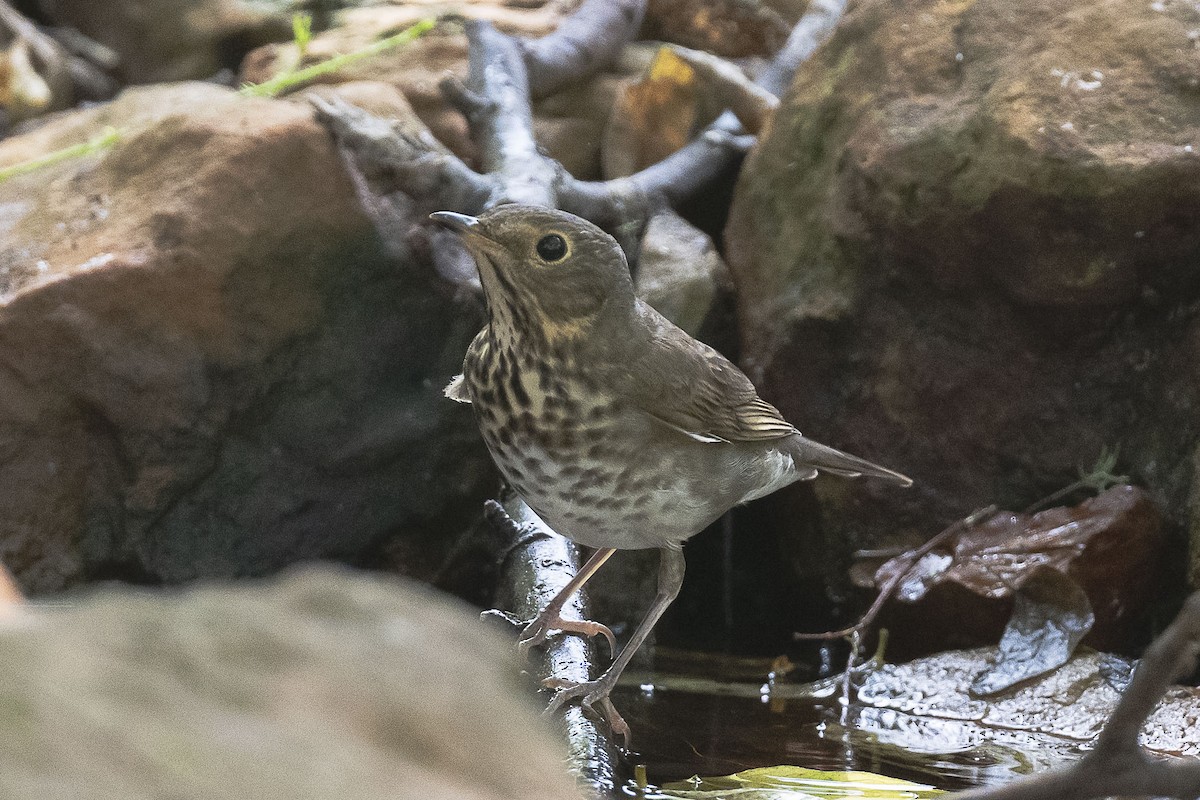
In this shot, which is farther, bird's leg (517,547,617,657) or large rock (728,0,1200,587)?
large rock (728,0,1200,587)

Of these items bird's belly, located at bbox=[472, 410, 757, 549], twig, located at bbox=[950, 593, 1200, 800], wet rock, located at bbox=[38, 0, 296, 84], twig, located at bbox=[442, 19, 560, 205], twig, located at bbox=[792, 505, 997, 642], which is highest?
twig, located at bbox=[950, 593, 1200, 800]

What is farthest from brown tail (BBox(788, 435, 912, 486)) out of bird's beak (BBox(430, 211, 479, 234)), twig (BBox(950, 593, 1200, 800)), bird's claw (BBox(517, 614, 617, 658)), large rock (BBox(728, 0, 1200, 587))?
twig (BBox(950, 593, 1200, 800))

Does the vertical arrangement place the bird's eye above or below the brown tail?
above

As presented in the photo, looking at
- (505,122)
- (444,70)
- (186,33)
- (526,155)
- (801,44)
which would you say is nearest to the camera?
(526,155)

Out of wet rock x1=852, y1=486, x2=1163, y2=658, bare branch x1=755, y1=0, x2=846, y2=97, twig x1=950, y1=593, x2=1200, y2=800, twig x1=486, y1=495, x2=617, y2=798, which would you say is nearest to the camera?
twig x1=950, y1=593, x2=1200, y2=800

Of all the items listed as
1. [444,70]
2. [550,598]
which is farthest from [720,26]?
[550,598]

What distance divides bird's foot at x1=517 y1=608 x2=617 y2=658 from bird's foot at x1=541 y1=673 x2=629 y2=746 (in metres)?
0.24

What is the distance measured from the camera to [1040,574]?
14.4 ft

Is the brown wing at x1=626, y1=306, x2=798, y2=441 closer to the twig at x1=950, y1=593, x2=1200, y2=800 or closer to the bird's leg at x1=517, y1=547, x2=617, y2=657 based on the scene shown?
the bird's leg at x1=517, y1=547, x2=617, y2=657

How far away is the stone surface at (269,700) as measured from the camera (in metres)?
0.96

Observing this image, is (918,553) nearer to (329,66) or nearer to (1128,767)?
(1128,767)

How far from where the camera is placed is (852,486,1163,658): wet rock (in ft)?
14.6

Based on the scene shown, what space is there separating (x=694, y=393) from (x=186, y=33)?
21.2ft

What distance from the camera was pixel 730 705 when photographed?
166 inches
